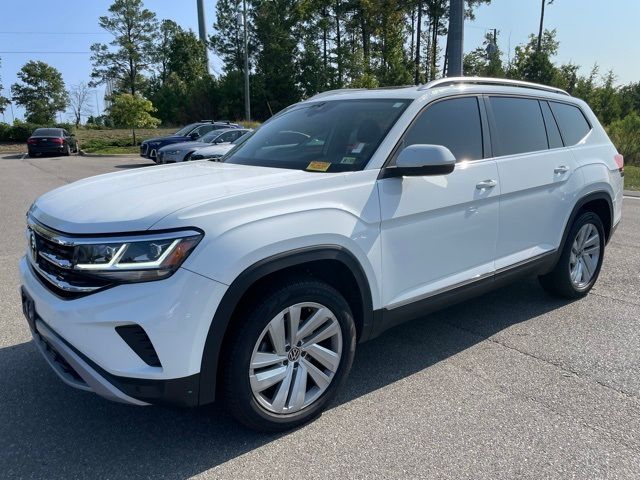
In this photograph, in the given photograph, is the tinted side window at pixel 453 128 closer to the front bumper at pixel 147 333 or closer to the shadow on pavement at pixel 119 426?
the shadow on pavement at pixel 119 426

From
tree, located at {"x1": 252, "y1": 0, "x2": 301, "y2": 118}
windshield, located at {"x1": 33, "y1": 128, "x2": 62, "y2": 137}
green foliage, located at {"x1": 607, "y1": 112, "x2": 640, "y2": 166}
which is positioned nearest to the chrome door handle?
green foliage, located at {"x1": 607, "y1": 112, "x2": 640, "y2": 166}

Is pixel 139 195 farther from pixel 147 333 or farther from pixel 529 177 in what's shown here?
pixel 529 177

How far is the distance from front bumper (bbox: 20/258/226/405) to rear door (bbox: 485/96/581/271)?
2.33 m

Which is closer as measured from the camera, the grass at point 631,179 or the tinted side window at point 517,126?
the tinted side window at point 517,126

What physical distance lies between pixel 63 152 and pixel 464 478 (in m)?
28.5

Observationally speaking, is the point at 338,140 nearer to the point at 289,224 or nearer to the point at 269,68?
the point at 289,224

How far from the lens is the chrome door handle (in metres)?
3.54

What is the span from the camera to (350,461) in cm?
256

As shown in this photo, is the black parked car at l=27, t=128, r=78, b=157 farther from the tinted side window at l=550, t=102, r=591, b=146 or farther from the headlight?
the headlight

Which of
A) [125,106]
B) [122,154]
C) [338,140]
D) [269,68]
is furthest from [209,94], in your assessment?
[338,140]

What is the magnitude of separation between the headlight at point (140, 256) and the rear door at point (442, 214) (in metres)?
1.17

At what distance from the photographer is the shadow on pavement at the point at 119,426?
2.54 m

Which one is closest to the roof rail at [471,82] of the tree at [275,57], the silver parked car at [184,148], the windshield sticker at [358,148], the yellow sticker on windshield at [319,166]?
the windshield sticker at [358,148]

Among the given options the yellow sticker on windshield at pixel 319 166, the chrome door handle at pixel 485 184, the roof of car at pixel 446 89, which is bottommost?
the chrome door handle at pixel 485 184
